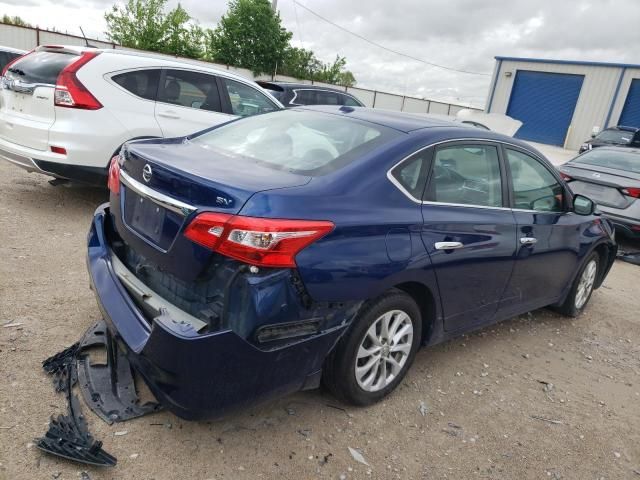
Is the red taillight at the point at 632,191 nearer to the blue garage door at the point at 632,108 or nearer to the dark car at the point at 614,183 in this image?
the dark car at the point at 614,183

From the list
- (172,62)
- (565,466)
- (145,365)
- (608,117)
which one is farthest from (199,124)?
(608,117)

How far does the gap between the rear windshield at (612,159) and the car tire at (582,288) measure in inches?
131

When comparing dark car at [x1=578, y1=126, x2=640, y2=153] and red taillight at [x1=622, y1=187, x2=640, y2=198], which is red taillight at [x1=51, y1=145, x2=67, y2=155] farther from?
dark car at [x1=578, y1=126, x2=640, y2=153]

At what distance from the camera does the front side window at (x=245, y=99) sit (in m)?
6.23

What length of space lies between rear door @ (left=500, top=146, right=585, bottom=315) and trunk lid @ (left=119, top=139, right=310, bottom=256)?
183 cm

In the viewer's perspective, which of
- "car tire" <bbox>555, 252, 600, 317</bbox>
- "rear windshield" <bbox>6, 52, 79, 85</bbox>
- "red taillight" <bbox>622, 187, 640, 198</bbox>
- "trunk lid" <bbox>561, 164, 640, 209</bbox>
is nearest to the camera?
"car tire" <bbox>555, 252, 600, 317</bbox>

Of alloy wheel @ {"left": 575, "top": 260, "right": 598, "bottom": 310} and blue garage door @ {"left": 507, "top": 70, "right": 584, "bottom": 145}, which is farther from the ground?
blue garage door @ {"left": 507, "top": 70, "right": 584, "bottom": 145}

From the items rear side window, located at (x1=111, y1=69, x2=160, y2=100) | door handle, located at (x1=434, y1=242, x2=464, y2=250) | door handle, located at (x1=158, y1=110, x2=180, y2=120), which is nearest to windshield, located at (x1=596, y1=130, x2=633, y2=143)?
door handle, located at (x1=158, y1=110, x2=180, y2=120)

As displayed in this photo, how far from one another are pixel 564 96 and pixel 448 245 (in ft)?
92.3

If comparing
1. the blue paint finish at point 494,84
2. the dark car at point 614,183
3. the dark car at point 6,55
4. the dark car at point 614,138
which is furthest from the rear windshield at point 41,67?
the blue paint finish at point 494,84

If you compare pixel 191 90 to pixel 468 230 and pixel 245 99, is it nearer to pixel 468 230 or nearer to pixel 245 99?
pixel 245 99

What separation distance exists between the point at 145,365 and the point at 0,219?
3.70 metres

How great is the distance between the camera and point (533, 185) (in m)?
3.74

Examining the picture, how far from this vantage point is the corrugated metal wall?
1898 cm
